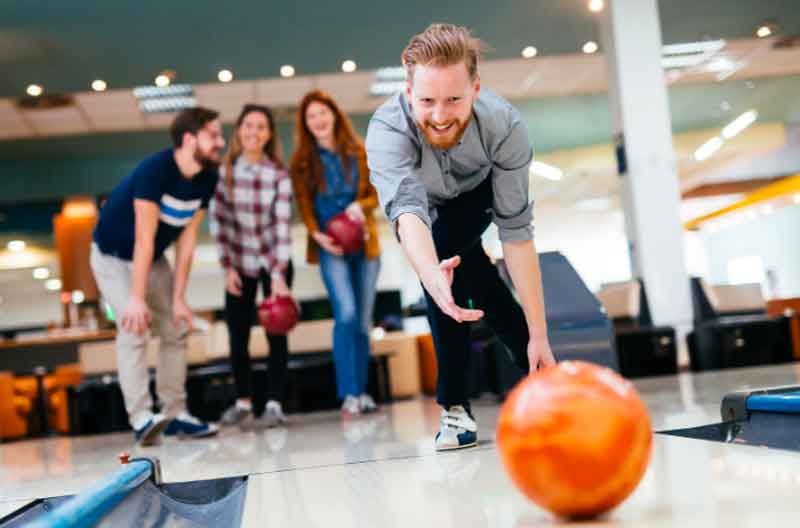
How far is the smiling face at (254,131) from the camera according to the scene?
13.8ft

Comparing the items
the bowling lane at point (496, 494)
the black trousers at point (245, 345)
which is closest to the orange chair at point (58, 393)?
the black trousers at point (245, 345)

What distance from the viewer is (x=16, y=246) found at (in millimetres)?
15273

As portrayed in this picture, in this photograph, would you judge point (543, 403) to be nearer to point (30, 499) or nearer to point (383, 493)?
point (383, 493)

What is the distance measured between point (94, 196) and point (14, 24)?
4899mm

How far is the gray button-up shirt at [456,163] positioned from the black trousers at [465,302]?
0.07 m

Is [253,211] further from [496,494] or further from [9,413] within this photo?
[9,413]

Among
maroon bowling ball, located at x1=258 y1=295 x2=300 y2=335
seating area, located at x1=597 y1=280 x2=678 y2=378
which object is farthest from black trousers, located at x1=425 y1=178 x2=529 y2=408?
seating area, located at x1=597 y1=280 x2=678 y2=378

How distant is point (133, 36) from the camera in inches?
282

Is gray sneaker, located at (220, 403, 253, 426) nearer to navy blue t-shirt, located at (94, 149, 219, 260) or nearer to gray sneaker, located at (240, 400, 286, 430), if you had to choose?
gray sneaker, located at (240, 400, 286, 430)

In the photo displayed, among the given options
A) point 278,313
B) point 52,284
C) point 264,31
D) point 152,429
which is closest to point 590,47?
point 264,31

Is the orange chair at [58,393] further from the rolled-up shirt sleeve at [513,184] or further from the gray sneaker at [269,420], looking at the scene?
the rolled-up shirt sleeve at [513,184]

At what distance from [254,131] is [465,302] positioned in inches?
83.4

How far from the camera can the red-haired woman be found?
13.9 feet

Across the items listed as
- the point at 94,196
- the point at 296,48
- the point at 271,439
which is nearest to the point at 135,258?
the point at 271,439
